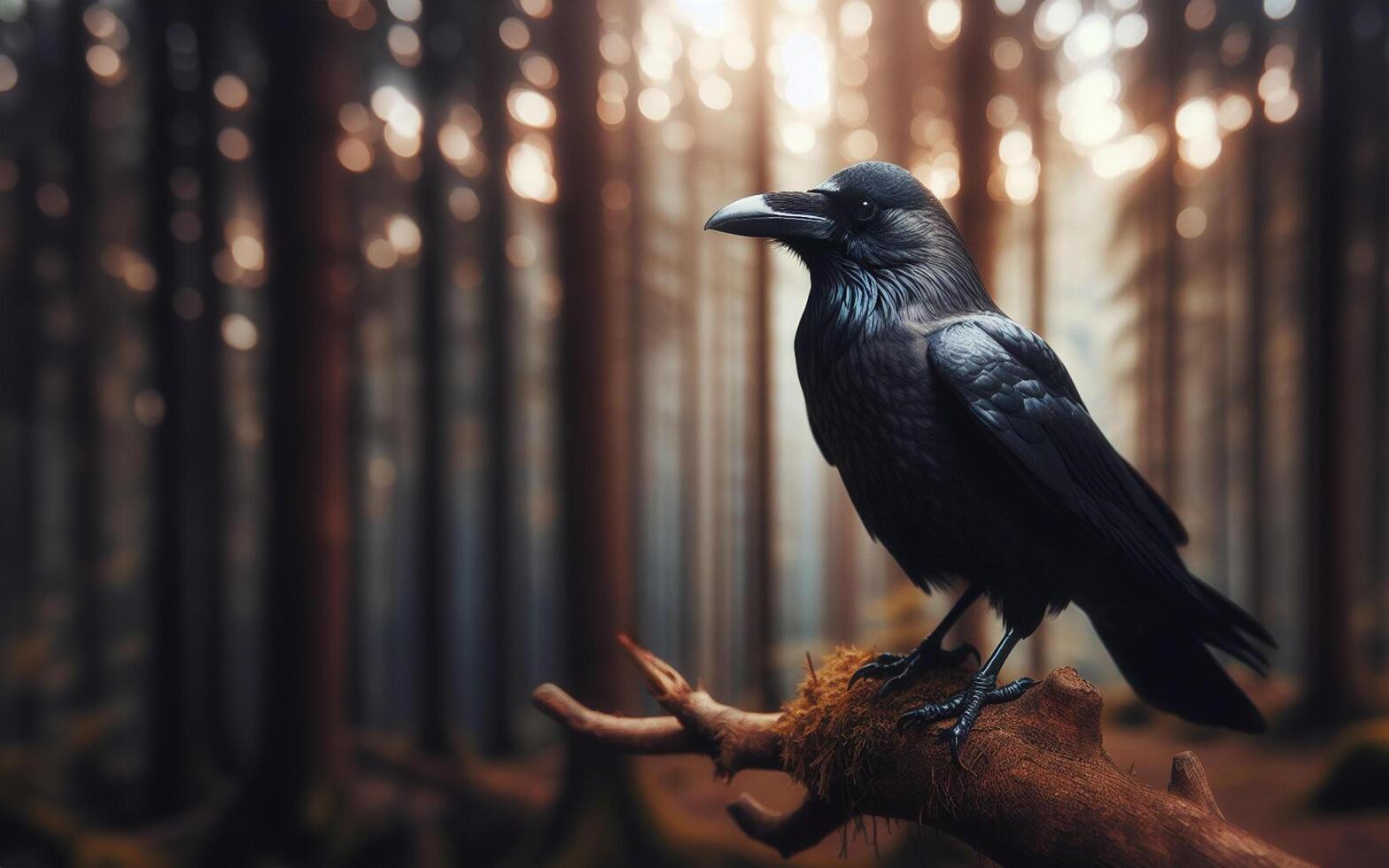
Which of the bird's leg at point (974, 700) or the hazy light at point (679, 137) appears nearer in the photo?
the bird's leg at point (974, 700)

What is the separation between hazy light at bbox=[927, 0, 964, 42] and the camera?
14.2 feet

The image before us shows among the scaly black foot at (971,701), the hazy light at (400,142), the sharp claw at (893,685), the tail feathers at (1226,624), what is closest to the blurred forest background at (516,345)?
the hazy light at (400,142)

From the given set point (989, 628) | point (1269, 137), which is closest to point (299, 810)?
point (989, 628)

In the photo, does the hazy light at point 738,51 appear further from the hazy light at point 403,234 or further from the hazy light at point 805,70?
the hazy light at point 403,234

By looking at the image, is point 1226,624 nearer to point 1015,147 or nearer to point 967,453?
point 967,453

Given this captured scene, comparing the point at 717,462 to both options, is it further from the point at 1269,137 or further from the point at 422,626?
the point at 1269,137

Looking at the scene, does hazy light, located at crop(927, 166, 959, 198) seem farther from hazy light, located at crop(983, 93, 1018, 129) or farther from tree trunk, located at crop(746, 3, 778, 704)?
tree trunk, located at crop(746, 3, 778, 704)

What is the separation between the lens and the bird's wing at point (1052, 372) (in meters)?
1.36

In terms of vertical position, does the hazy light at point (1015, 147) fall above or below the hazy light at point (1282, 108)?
below

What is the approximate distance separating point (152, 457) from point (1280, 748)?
6.64 metres

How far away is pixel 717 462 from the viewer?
5.88 meters

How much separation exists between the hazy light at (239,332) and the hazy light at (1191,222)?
18.4 feet

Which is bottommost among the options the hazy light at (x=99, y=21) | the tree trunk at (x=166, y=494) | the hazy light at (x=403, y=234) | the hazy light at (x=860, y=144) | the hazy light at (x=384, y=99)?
the tree trunk at (x=166, y=494)

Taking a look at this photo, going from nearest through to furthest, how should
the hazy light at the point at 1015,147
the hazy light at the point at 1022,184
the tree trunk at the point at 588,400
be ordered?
the tree trunk at the point at 588,400
the hazy light at the point at 1022,184
the hazy light at the point at 1015,147
